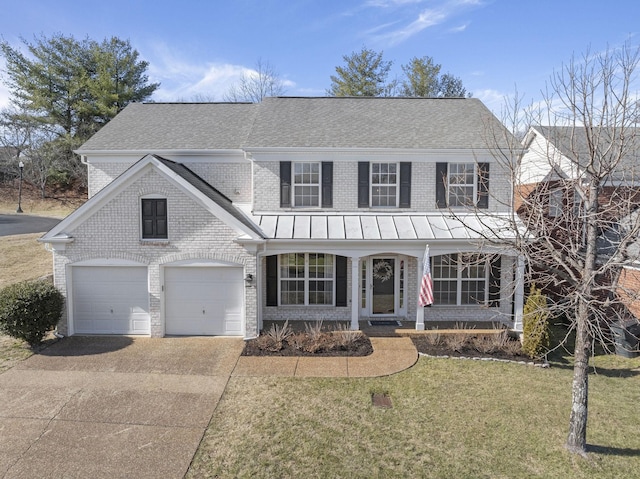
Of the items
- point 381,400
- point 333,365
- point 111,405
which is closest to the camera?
point 111,405

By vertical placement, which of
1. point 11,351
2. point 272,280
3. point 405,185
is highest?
point 405,185

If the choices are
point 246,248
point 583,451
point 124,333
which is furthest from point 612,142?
point 124,333

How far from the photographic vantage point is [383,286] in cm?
1521

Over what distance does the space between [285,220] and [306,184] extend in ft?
5.59

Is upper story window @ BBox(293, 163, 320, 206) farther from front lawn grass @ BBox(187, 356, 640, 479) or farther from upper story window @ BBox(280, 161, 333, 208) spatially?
front lawn grass @ BBox(187, 356, 640, 479)

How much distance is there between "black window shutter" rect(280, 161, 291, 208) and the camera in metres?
15.2

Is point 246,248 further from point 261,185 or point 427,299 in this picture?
point 427,299

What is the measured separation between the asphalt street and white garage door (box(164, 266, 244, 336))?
19.2 metres

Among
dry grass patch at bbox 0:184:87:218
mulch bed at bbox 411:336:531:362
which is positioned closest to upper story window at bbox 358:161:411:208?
mulch bed at bbox 411:336:531:362

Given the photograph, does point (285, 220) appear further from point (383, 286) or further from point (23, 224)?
point (23, 224)

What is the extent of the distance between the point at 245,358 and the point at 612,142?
975 centimetres

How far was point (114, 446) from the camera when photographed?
7414 millimetres

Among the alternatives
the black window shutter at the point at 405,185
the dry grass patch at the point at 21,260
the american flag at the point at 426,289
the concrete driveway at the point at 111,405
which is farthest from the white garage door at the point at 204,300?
the dry grass patch at the point at 21,260

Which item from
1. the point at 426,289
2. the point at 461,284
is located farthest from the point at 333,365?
the point at 461,284
